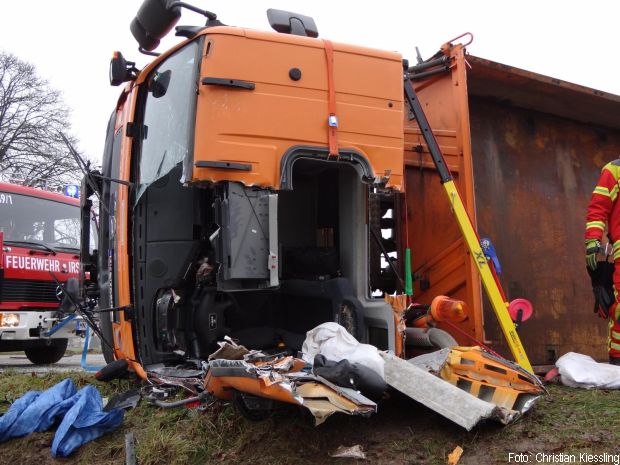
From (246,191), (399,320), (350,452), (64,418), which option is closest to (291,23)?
(246,191)

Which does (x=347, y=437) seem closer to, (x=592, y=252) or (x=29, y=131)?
(x=592, y=252)

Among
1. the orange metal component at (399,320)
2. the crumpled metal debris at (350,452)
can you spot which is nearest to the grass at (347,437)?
the crumpled metal debris at (350,452)

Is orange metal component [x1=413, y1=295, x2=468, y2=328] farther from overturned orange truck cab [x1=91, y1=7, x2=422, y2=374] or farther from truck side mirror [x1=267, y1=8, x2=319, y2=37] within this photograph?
truck side mirror [x1=267, y1=8, x2=319, y2=37]

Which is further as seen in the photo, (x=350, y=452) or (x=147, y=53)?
(x=147, y=53)

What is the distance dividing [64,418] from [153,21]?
2.41m

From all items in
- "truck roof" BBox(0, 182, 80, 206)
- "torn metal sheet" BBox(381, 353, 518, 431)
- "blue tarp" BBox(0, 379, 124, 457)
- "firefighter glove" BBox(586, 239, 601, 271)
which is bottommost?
"blue tarp" BBox(0, 379, 124, 457)

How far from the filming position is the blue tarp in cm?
302

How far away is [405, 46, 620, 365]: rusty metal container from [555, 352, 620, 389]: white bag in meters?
0.61

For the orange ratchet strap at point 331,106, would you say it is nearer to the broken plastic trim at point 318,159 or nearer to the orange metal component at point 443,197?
the broken plastic trim at point 318,159

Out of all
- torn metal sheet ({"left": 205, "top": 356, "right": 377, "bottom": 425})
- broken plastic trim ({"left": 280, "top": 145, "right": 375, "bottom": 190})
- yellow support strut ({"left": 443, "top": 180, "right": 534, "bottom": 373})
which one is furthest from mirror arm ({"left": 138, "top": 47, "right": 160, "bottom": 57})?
torn metal sheet ({"left": 205, "top": 356, "right": 377, "bottom": 425})

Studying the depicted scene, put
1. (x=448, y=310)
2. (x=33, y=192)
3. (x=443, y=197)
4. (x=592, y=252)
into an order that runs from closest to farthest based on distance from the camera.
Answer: (x=448, y=310) → (x=592, y=252) → (x=443, y=197) → (x=33, y=192)

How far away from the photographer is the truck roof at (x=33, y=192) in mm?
7418

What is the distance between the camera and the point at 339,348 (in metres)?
3.06

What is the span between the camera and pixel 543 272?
462 cm
